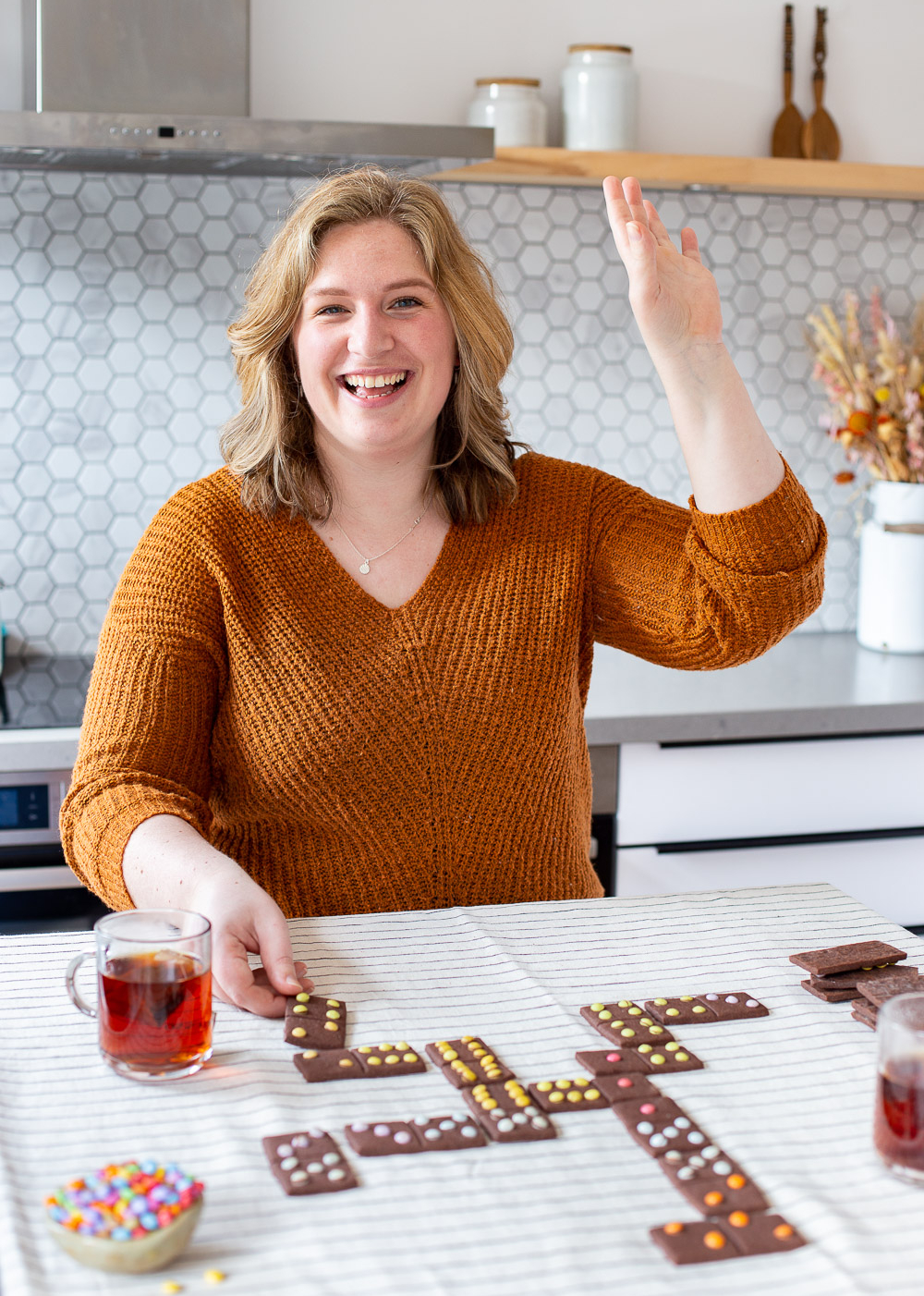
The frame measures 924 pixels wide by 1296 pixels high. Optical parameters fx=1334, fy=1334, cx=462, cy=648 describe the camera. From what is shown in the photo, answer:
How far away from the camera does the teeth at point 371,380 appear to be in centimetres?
152

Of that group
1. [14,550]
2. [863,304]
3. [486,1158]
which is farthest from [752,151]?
[486,1158]

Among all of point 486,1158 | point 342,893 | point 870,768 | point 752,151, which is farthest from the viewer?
point 752,151

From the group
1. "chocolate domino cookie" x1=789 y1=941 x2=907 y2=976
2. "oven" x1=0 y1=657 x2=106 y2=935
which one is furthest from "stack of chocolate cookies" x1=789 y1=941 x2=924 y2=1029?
"oven" x1=0 y1=657 x2=106 y2=935

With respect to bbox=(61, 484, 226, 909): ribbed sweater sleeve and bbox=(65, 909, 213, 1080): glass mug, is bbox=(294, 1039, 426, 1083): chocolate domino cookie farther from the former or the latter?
bbox=(61, 484, 226, 909): ribbed sweater sleeve

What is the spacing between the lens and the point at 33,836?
Answer: 2.08 meters

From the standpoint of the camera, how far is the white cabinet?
226 centimetres

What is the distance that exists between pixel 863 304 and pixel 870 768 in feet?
3.65

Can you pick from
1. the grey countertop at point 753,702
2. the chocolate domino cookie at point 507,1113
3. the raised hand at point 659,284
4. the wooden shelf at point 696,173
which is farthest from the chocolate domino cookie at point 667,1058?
the wooden shelf at point 696,173

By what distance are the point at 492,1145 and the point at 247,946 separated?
346mm

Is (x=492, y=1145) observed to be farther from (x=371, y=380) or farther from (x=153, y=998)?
(x=371, y=380)

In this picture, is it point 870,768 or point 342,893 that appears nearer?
point 342,893

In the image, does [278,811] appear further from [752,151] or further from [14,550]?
[752,151]

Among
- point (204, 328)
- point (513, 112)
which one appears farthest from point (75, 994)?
point (513, 112)

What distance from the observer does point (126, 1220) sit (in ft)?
2.54
